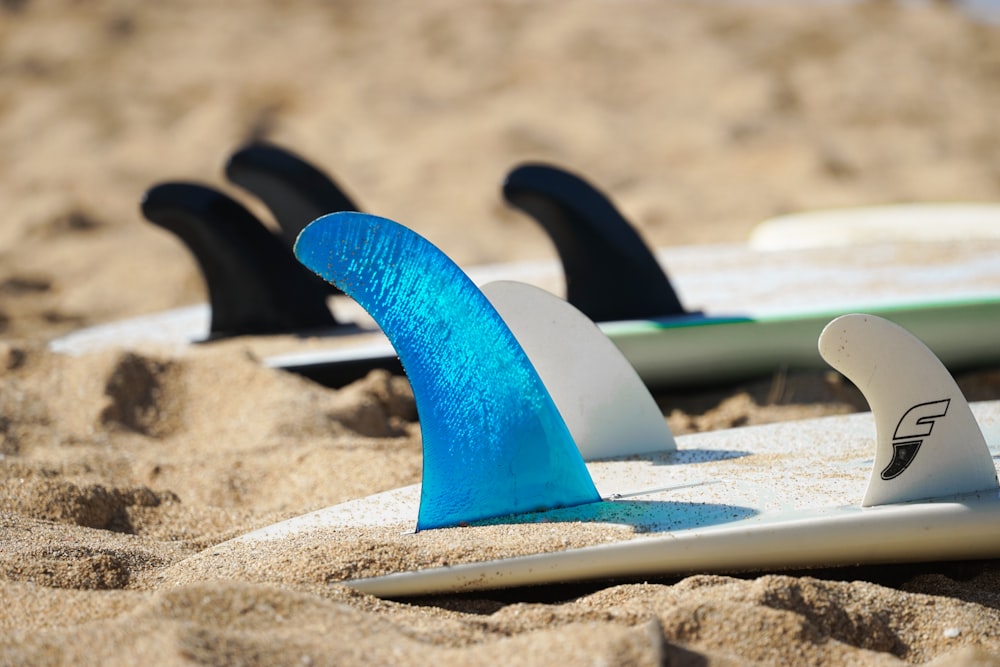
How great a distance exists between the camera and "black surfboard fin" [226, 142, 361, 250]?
5.33m

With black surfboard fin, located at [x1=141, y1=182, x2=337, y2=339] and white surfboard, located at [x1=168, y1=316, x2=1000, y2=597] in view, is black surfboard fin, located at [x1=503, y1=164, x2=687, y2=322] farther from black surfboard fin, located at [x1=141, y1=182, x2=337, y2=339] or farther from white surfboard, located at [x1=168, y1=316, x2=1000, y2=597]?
white surfboard, located at [x1=168, y1=316, x2=1000, y2=597]

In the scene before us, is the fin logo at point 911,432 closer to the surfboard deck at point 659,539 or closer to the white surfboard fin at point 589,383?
the surfboard deck at point 659,539

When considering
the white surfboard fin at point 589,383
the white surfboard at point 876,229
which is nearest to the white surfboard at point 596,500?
the white surfboard fin at point 589,383

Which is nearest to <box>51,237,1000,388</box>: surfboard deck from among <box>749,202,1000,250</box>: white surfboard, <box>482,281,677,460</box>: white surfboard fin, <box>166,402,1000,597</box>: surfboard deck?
<box>749,202,1000,250</box>: white surfboard

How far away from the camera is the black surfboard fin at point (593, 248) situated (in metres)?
4.46

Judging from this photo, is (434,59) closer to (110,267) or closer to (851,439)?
(110,267)

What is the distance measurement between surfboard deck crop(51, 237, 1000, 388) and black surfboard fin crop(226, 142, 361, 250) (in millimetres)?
496

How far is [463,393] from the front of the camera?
7.63 feet

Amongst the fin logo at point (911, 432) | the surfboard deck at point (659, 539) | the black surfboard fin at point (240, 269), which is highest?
the black surfboard fin at point (240, 269)

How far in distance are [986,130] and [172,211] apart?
41.0ft

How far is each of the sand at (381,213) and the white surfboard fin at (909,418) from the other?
0.19m

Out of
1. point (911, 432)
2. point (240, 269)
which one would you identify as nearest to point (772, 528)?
point (911, 432)

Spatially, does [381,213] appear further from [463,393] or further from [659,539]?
[659,539]

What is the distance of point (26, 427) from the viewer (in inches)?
149
